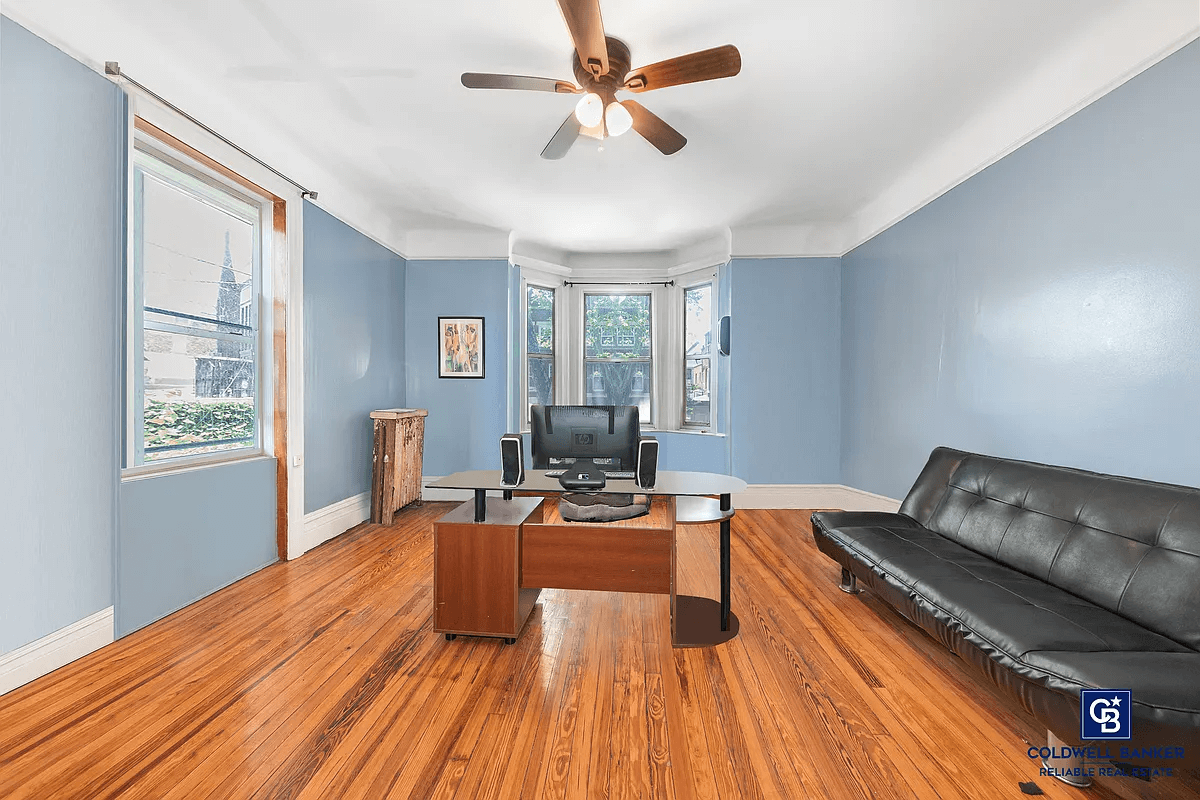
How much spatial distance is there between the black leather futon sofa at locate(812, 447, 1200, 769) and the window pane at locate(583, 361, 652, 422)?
11.8ft

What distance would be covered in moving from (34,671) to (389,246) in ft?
12.7

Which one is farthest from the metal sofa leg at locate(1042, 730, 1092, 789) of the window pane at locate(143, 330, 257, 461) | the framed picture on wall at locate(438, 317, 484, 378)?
the framed picture on wall at locate(438, 317, 484, 378)

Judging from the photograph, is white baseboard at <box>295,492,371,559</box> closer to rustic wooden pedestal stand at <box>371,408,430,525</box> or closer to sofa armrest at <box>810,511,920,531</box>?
rustic wooden pedestal stand at <box>371,408,430,525</box>

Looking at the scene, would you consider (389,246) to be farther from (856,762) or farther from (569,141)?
(856,762)

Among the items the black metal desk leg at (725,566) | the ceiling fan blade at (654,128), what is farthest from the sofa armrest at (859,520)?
the ceiling fan blade at (654,128)

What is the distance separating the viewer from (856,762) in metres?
1.63

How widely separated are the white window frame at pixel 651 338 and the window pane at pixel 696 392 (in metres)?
0.06

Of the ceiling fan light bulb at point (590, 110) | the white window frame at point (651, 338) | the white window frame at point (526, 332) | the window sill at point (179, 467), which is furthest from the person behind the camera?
the white window frame at point (651, 338)

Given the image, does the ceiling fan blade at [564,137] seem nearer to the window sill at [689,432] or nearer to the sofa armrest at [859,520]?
the sofa armrest at [859,520]

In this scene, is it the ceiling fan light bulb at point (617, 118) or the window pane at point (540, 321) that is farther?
the window pane at point (540, 321)

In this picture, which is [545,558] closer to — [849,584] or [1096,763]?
[849,584]

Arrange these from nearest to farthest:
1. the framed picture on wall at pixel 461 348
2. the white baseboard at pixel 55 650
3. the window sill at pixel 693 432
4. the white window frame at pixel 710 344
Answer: the white baseboard at pixel 55 650, the framed picture on wall at pixel 461 348, the window sill at pixel 693 432, the white window frame at pixel 710 344

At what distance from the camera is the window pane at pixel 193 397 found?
2.69 m

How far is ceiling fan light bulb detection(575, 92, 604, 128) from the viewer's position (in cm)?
234
